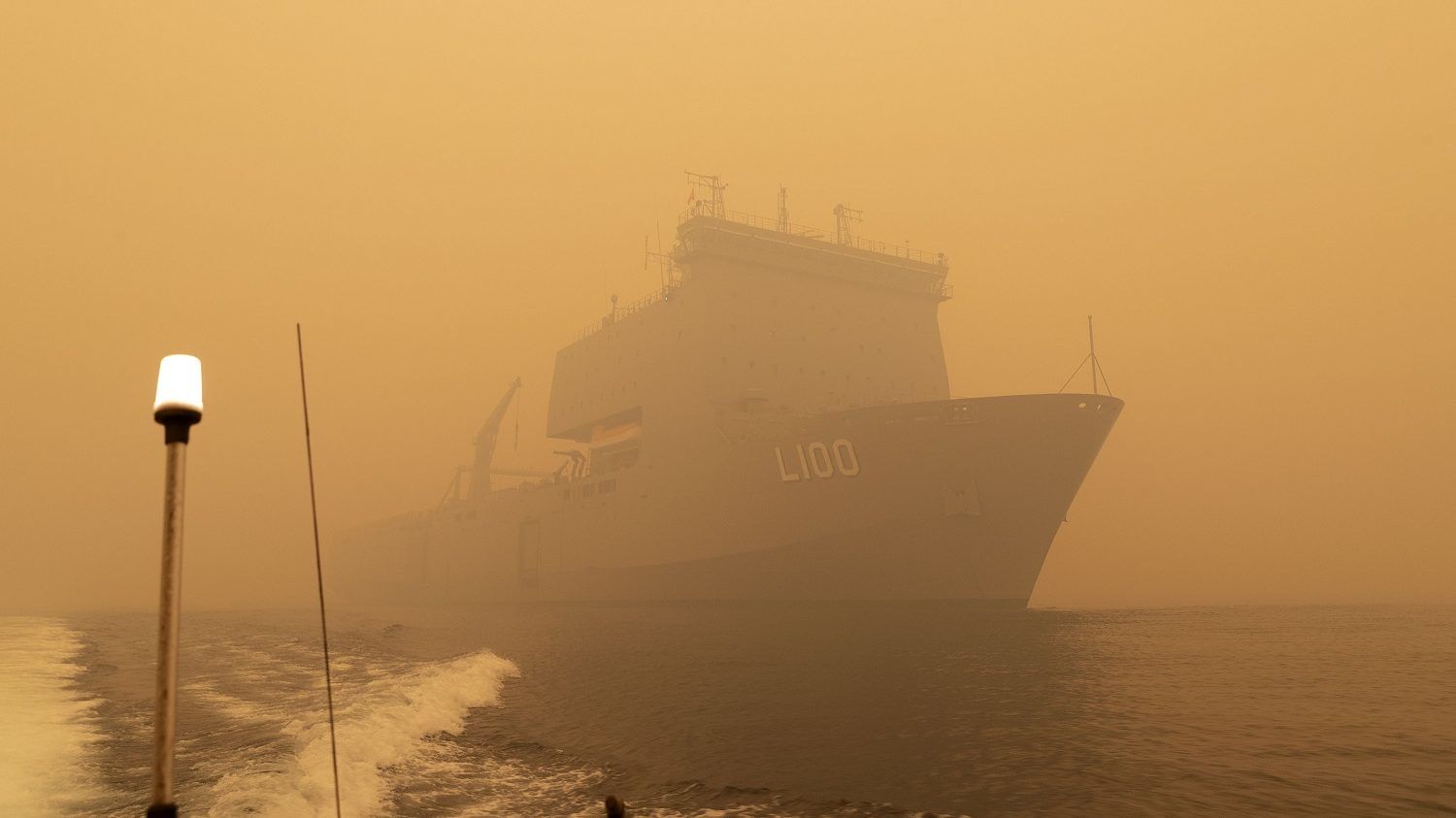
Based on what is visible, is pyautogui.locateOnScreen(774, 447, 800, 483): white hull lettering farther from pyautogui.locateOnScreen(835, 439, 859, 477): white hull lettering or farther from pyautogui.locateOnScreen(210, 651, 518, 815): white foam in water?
pyautogui.locateOnScreen(210, 651, 518, 815): white foam in water

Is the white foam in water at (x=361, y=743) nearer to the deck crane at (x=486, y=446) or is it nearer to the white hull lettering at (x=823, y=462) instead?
the white hull lettering at (x=823, y=462)

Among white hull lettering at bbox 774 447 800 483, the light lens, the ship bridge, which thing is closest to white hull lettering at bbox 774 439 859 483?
white hull lettering at bbox 774 447 800 483

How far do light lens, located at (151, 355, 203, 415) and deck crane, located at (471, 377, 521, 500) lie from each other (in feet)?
170

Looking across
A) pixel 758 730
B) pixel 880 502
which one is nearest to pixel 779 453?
pixel 880 502

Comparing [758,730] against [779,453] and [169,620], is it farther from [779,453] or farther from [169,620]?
[779,453]

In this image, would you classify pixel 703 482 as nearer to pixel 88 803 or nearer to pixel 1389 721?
pixel 1389 721

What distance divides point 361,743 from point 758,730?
424 cm

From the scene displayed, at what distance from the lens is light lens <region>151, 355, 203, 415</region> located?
2.32 m

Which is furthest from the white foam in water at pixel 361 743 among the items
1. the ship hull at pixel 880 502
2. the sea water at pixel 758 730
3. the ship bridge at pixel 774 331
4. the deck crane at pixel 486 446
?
the deck crane at pixel 486 446

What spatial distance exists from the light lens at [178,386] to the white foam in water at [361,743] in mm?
5034

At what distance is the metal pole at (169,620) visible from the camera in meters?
2.19

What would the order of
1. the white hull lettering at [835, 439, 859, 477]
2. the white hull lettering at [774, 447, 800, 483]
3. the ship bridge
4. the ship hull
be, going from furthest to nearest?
1. the ship bridge
2. the white hull lettering at [774, 447, 800, 483]
3. the white hull lettering at [835, 439, 859, 477]
4. the ship hull

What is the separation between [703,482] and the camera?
31.1 m

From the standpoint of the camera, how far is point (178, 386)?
7.68ft
